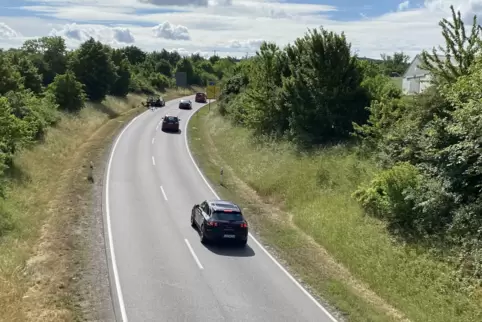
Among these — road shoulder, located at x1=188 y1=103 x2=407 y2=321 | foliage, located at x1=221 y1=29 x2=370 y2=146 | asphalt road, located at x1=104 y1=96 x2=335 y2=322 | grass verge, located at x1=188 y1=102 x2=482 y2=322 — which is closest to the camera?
asphalt road, located at x1=104 y1=96 x2=335 y2=322

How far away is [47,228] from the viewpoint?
19.9 meters

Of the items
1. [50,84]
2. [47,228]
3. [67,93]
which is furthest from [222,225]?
[50,84]

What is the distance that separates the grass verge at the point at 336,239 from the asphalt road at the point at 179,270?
1195 mm

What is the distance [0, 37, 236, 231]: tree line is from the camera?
2658cm

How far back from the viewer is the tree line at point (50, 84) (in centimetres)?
2658

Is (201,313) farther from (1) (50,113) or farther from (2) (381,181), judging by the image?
(1) (50,113)

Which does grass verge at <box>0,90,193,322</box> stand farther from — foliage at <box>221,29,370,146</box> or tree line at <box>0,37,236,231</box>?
foliage at <box>221,29,370,146</box>

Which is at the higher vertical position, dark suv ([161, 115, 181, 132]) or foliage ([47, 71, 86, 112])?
foliage ([47, 71, 86, 112])

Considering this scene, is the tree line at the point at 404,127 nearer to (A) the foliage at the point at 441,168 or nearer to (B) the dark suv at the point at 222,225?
(A) the foliage at the point at 441,168

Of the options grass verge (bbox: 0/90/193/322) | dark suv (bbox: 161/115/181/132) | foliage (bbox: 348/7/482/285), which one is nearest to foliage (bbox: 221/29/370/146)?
foliage (bbox: 348/7/482/285)

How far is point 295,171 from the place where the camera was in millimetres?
28109

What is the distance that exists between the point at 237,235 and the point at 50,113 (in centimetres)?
2770

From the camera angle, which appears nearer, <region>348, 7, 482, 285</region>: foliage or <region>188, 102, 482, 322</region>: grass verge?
<region>188, 102, 482, 322</region>: grass verge

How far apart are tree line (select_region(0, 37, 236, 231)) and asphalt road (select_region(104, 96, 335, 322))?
17.4 feet
